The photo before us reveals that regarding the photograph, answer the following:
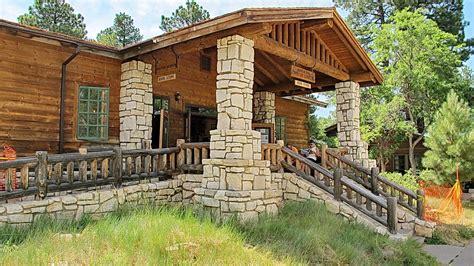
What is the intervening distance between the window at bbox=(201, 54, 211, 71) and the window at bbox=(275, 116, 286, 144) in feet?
13.9

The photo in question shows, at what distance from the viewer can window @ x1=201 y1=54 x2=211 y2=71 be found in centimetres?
1275

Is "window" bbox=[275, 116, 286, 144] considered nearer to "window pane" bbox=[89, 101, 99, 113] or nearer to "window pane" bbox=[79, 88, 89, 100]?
"window pane" bbox=[89, 101, 99, 113]

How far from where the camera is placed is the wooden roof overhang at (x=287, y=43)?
8086mm

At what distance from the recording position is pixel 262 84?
14.2m

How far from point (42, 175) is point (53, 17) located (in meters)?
21.3

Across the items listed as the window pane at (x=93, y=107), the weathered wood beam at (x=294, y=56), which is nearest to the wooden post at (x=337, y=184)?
the weathered wood beam at (x=294, y=56)

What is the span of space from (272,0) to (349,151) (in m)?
11.3

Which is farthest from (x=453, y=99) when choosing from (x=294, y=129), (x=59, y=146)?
(x=59, y=146)

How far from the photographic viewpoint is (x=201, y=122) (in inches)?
551

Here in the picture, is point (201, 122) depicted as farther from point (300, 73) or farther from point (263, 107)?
point (300, 73)

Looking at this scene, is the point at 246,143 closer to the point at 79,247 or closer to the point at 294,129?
the point at 79,247

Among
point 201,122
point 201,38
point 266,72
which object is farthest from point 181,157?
point 266,72

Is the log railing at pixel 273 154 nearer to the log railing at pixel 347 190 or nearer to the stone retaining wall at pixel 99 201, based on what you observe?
the log railing at pixel 347 190

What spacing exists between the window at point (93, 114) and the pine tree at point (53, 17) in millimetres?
16634
